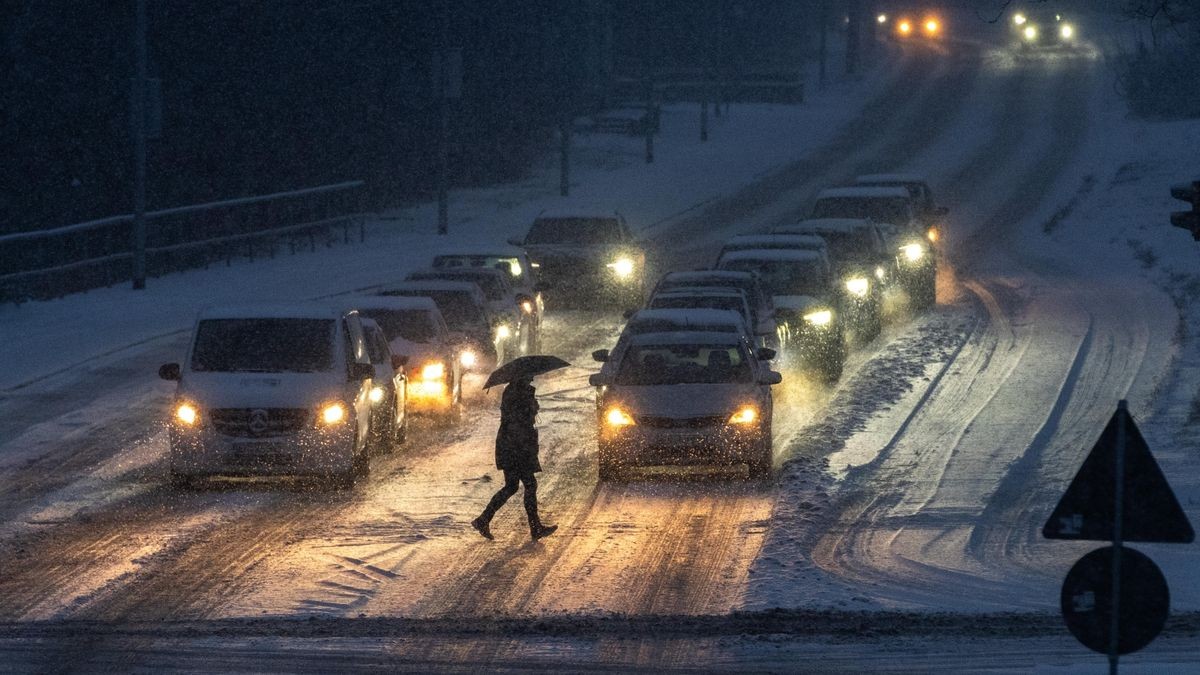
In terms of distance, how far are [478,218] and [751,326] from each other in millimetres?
30180

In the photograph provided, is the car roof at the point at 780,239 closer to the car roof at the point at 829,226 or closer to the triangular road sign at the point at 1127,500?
the car roof at the point at 829,226

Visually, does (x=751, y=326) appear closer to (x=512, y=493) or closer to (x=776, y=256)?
(x=776, y=256)

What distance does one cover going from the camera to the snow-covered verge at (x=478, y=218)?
30.8 m

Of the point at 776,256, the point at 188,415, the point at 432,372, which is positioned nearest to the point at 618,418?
the point at 188,415

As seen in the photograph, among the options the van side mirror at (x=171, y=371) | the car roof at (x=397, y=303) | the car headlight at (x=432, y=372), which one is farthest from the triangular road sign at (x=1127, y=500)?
the car roof at (x=397, y=303)

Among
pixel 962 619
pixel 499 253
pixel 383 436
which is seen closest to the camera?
pixel 962 619

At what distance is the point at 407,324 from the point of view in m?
23.6

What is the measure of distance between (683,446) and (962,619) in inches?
236

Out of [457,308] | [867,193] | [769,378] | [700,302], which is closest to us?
[769,378]

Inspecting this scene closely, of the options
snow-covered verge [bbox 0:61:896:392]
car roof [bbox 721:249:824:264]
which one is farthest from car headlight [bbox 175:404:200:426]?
car roof [bbox 721:249:824:264]

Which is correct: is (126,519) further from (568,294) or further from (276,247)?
(276,247)

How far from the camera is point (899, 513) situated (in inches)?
685

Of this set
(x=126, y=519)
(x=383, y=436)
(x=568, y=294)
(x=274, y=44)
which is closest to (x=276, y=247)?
(x=274, y=44)

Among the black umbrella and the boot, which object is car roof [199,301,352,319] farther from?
the boot
